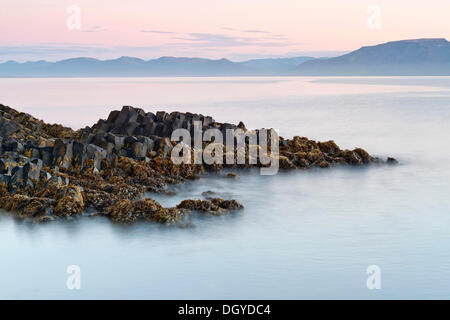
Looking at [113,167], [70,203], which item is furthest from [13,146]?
[70,203]

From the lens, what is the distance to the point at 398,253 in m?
8.61

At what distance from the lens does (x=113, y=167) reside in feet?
43.4

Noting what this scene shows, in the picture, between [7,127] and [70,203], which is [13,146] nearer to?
[7,127]

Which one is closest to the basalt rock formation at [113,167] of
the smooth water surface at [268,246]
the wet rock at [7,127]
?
the wet rock at [7,127]

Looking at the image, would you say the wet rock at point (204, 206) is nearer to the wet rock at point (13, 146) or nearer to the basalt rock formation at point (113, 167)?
the basalt rock formation at point (113, 167)

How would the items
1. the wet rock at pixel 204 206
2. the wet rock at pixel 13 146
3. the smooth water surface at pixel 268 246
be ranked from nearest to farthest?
1. the smooth water surface at pixel 268 246
2. the wet rock at pixel 204 206
3. the wet rock at pixel 13 146

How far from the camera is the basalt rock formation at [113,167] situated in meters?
Result: 10.3

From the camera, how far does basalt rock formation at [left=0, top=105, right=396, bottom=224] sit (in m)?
10.3

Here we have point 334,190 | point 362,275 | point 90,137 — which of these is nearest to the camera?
point 362,275

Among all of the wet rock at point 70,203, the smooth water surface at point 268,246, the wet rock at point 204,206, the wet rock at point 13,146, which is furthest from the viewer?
the wet rock at point 13,146

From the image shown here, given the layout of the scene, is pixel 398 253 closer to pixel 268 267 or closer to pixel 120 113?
pixel 268 267
